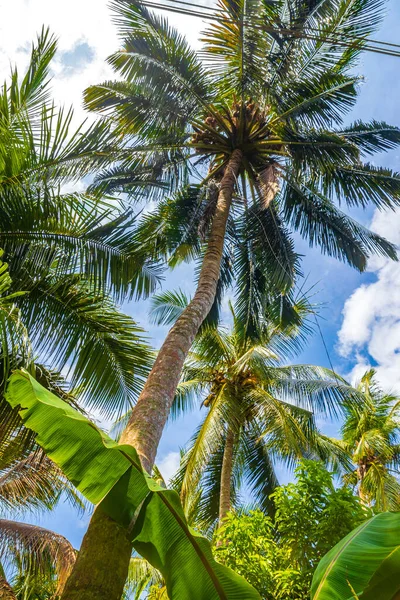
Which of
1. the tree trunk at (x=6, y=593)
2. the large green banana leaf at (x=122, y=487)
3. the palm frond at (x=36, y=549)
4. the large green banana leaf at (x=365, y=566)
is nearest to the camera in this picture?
the large green banana leaf at (x=122, y=487)

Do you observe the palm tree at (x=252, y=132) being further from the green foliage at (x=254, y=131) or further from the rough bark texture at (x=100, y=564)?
the rough bark texture at (x=100, y=564)

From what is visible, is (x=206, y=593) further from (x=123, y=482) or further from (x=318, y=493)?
(x=318, y=493)

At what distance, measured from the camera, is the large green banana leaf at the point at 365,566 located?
2.99 meters

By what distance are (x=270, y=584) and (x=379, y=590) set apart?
81.5 inches

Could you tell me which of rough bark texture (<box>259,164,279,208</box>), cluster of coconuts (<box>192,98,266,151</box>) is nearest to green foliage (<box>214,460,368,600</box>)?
rough bark texture (<box>259,164,279,208</box>)

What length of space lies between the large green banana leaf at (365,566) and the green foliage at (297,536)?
1.44 m

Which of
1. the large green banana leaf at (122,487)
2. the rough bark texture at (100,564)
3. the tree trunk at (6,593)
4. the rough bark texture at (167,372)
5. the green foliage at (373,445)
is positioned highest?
the green foliage at (373,445)

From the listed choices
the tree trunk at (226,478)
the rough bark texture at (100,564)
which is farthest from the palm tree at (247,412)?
the rough bark texture at (100,564)

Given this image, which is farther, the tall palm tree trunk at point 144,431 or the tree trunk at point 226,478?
the tree trunk at point 226,478

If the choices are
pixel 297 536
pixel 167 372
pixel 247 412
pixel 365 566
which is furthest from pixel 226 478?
pixel 365 566

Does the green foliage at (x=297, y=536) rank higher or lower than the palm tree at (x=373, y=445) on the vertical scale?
lower

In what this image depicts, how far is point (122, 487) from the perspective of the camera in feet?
9.44

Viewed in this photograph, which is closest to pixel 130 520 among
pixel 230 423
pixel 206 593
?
pixel 206 593

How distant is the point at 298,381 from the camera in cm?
1177
